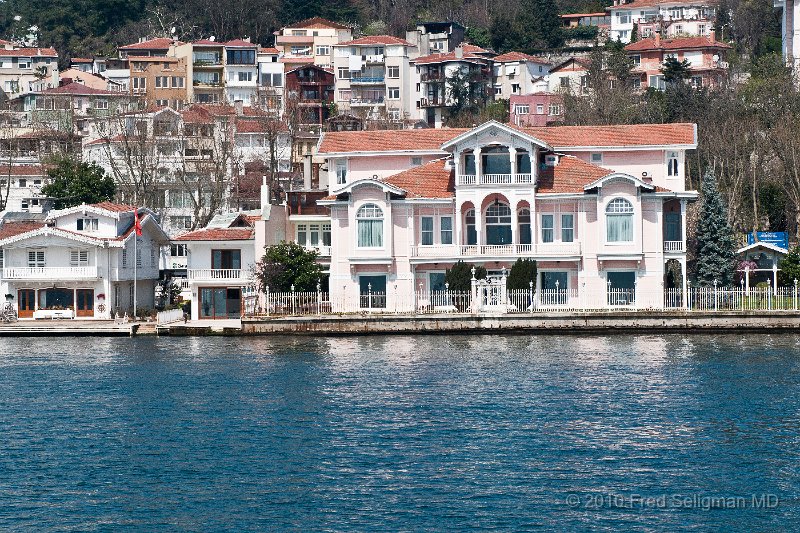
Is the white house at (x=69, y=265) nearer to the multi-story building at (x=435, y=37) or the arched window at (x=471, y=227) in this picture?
the arched window at (x=471, y=227)

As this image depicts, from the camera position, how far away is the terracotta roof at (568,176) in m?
64.6

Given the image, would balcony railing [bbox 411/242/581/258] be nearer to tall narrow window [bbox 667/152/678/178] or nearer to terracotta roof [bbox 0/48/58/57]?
tall narrow window [bbox 667/152/678/178]

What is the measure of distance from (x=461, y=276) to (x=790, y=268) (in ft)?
45.6

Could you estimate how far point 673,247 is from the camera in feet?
210

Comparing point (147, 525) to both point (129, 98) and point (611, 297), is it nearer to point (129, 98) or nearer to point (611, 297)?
point (611, 297)

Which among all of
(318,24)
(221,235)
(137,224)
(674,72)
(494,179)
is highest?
(318,24)

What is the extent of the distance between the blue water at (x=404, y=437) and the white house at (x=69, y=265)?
13777mm

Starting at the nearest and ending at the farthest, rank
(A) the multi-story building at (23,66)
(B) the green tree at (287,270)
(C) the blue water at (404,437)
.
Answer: (C) the blue water at (404,437) < (B) the green tree at (287,270) < (A) the multi-story building at (23,66)

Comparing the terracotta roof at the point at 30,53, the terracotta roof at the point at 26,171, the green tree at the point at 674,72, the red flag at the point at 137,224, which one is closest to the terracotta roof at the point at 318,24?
the terracotta roof at the point at 30,53

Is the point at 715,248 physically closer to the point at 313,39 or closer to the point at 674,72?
the point at 674,72

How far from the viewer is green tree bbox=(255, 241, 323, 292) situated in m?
64.1

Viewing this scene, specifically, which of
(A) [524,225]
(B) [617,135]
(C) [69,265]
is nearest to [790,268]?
(B) [617,135]

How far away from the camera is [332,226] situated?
215 ft

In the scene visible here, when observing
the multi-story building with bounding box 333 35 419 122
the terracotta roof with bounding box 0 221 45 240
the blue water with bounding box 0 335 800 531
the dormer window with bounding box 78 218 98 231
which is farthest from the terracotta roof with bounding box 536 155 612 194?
the multi-story building with bounding box 333 35 419 122
